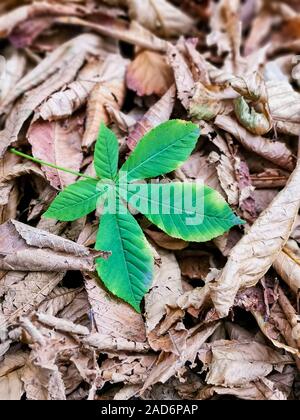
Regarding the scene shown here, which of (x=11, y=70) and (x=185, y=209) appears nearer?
(x=185, y=209)

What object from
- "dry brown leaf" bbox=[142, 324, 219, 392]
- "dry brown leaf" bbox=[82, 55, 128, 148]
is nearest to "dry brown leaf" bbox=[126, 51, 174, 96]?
"dry brown leaf" bbox=[82, 55, 128, 148]

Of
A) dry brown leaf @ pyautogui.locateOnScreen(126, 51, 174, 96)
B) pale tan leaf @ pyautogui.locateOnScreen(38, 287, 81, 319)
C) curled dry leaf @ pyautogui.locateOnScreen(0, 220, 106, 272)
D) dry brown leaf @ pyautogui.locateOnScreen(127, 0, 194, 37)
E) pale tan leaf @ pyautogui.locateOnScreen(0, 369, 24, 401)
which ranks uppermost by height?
dry brown leaf @ pyautogui.locateOnScreen(127, 0, 194, 37)

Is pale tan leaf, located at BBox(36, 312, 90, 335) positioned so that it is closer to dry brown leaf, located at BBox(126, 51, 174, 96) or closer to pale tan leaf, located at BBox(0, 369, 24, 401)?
pale tan leaf, located at BBox(0, 369, 24, 401)

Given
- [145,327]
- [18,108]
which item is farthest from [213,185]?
[18,108]

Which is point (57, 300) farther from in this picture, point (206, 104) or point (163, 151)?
point (206, 104)

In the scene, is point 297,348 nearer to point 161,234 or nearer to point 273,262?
point 273,262

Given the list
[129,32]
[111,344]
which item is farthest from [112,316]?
[129,32]
